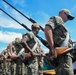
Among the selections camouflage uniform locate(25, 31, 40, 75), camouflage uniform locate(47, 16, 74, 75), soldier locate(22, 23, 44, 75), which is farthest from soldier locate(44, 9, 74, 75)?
camouflage uniform locate(25, 31, 40, 75)

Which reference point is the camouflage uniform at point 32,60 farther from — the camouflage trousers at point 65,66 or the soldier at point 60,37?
the camouflage trousers at point 65,66

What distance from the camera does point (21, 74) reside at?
10.6m

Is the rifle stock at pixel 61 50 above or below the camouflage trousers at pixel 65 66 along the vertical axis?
above

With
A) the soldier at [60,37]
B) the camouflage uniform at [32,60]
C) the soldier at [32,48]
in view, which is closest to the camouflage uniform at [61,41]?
the soldier at [60,37]

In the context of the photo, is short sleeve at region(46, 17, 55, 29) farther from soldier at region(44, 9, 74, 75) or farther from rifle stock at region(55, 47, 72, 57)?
rifle stock at region(55, 47, 72, 57)

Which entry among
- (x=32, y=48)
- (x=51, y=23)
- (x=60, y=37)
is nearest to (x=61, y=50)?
(x=60, y=37)

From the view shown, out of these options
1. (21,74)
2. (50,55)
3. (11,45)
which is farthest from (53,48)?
(11,45)

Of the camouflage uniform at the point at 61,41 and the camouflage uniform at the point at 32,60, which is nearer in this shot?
the camouflage uniform at the point at 61,41

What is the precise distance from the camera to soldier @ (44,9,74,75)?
5.41m

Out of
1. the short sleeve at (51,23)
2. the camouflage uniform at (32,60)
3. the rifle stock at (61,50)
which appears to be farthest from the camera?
the camouflage uniform at (32,60)

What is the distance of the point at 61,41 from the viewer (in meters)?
5.67

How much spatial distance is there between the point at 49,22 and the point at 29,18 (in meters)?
7.42

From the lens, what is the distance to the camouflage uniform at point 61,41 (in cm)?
542

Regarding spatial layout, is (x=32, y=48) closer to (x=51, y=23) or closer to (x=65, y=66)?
(x=51, y=23)
